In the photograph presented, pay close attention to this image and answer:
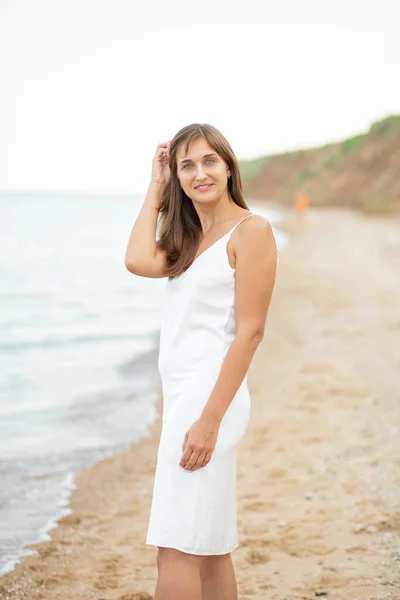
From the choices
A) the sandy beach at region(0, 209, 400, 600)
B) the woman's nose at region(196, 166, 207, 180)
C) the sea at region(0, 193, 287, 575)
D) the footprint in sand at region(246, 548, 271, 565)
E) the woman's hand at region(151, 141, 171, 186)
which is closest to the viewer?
the woman's nose at region(196, 166, 207, 180)

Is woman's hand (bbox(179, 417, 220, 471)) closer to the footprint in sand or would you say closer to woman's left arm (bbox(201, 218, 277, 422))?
woman's left arm (bbox(201, 218, 277, 422))

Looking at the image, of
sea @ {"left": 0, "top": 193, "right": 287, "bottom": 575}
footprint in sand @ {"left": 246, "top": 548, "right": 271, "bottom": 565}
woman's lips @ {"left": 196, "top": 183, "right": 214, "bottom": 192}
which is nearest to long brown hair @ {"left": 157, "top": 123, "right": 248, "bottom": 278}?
woman's lips @ {"left": 196, "top": 183, "right": 214, "bottom": 192}

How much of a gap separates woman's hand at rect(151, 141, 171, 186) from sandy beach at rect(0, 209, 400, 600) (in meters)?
1.96

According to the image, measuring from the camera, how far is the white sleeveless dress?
2.50m

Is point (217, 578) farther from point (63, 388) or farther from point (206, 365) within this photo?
point (63, 388)

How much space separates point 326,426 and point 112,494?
6.24 feet

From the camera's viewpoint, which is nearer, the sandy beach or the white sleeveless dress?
the white sleeveless dress

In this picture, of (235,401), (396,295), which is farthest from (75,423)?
(396,295)

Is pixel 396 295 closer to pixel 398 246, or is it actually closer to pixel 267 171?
pixel 398 246

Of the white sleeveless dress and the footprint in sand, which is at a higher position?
the white sleeveless dress

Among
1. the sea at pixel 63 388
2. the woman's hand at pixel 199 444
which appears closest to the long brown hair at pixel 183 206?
the woman's hand at pixel 199 444

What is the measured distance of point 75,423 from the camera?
7.16 m

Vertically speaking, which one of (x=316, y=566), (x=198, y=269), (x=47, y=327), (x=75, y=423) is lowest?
(x=316, y=566)

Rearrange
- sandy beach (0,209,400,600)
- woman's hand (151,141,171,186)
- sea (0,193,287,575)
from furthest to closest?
sea (0,193,287,575), sandy beach (0,209,400,600), woman's hand (151,141,171,186)
